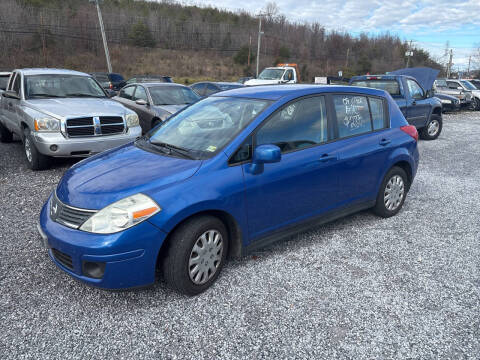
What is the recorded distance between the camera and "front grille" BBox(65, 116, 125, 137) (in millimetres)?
5576

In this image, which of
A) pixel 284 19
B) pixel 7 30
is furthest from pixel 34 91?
pixel 284 19

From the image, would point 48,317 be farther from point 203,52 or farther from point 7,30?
point 203,52

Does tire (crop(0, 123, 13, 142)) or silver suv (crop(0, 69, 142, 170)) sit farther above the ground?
silver suv (crop(0, 69, 142, 170))

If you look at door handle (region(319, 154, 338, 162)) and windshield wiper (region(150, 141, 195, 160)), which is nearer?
windshield wiper (region(150, 141, 195, 160))

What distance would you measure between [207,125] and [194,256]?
4.35 ft

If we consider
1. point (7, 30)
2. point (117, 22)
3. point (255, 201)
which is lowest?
point (255, 201)

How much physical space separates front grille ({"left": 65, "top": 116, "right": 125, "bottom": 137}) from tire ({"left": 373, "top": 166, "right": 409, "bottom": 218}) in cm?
444

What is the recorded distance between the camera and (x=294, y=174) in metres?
3.20

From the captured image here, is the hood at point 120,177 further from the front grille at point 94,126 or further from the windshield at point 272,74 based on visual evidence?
the windshield at point 272,74

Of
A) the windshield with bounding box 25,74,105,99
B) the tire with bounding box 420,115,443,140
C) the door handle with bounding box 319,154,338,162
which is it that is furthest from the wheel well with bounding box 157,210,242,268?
the tire with bounding box 420,115,443,140

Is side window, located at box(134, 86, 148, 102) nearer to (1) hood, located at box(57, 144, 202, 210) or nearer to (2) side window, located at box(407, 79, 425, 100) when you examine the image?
(1) hood, located at box(57, 144, 202, 210)

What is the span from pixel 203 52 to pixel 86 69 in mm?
27372

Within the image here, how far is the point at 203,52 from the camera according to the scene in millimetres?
68125

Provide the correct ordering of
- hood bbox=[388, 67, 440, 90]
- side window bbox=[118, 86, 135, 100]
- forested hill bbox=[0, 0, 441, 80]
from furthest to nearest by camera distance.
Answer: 1. forested hill bbox=[0, 0, 441, 80]
2. hood bbox=[388, 67, 440, 90]
3. side window bbox=[118, 86, 135, 100]
